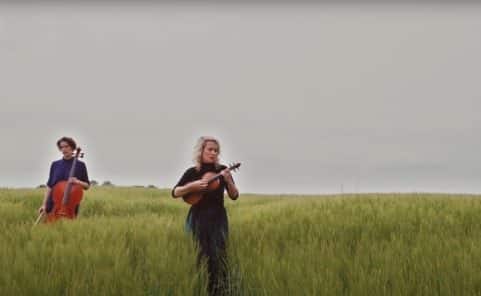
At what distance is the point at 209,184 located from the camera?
5.04 meters

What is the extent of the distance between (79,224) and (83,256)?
2003mm

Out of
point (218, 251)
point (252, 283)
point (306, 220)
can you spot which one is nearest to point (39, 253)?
point (218, 251)

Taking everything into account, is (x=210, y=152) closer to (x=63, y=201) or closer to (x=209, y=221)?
(x=209, y=221)

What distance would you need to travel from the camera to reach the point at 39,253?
15.7 ft

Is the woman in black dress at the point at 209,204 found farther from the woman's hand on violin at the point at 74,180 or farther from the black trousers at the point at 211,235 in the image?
the woman's hand on violin at the point at 74,180

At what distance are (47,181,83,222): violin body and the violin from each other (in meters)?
3.39

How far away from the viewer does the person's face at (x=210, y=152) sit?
4992 millimetres

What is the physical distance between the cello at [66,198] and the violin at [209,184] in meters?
3.37

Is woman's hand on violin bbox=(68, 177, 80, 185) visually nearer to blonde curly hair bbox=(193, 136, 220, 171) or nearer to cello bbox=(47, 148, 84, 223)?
cello bbox=(47, 148, 84, 223)

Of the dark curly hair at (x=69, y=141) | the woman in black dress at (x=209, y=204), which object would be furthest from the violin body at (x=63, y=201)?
the woman in black dress at (x=209, y=204)

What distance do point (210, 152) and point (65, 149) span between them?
401cm

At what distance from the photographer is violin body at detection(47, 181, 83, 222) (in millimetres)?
7688

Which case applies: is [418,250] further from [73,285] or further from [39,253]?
[39,253]

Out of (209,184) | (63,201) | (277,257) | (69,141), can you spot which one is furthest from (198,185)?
(69,141)
